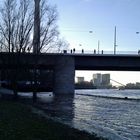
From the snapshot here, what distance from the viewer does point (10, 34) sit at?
68.2m

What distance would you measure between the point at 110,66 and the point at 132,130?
7260 centimetres

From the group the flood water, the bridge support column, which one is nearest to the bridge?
the bridge support column

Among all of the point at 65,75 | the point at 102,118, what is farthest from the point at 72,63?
the point at 102,118

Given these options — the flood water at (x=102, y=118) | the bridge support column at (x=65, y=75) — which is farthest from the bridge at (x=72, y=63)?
the flood water at (x=102, y=118)

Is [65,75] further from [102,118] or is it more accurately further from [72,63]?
[102,118]

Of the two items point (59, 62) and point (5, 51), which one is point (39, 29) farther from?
point (59, 62)

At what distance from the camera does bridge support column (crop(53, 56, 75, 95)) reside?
99312mm

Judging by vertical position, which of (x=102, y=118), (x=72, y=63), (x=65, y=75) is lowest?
(x=102, y=118)

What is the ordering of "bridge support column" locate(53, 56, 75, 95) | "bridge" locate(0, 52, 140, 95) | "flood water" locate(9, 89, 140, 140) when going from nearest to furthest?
"flood water" locate(9, 89, 140, 140) < "bridge" locate(0, 52, 140, 95) < "bridge support column" locate(53, 56, 75, 95)

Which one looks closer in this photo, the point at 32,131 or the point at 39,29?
the point at 32,131

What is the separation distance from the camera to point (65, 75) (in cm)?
9950

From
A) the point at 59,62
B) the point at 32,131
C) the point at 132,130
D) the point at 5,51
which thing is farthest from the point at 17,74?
the point at 32,131

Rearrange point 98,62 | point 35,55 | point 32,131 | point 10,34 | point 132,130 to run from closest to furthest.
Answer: point 32,131
point 132,130
point 10,34
point 35,55
point 98,62

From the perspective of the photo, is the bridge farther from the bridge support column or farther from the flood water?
the flood water
